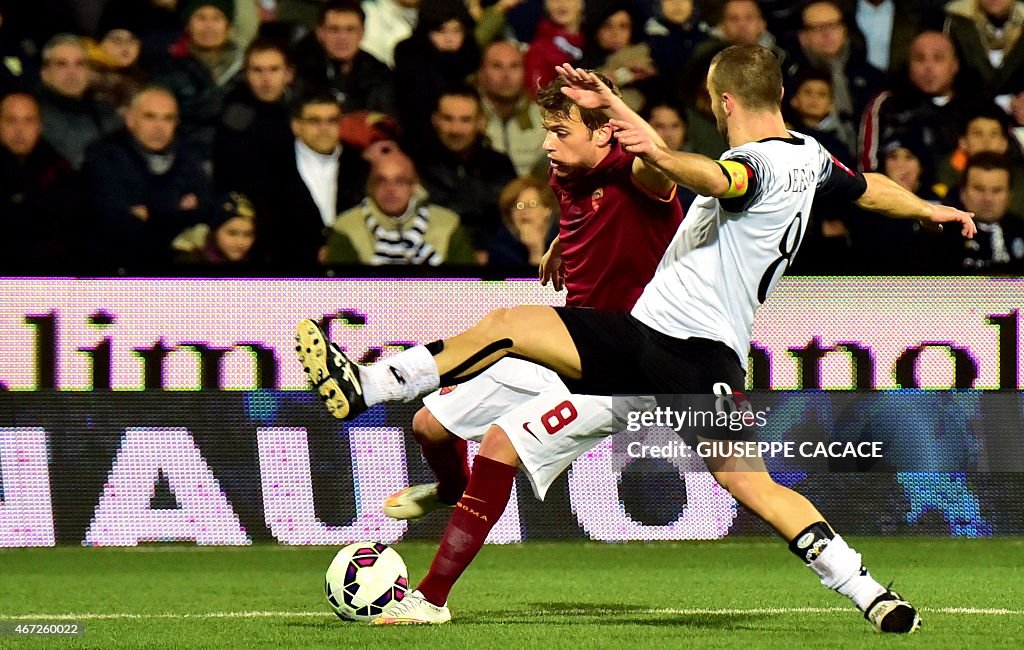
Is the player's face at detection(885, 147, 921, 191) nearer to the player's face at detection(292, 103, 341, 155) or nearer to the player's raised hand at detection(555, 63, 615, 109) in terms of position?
the player's face at detection(292, 103, 341, 155)

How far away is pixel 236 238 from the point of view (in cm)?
918

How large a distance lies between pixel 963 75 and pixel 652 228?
445 centimetres

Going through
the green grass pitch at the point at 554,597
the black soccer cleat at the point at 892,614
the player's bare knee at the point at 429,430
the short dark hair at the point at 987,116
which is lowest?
the green grass pitch at the point at 554,597

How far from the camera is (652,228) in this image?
5.90 m

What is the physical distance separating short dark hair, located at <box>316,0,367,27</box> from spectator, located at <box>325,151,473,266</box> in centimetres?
107

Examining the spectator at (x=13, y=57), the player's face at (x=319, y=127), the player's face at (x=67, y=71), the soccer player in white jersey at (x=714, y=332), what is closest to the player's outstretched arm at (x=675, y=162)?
the soccer player in white jersey at (x=714, y=332)

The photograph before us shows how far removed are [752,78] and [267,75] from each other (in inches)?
196

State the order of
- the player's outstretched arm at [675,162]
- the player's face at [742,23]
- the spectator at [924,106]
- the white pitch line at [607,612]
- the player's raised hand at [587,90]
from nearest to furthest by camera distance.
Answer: the player's outstretched arm at [675,162], the player's raised hand at [587,90], the white pitch line at [607,612], the spectator at [924,106], the player's face at [742,23]

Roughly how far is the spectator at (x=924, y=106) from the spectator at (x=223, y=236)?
345 cm

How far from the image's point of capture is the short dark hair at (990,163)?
912cm

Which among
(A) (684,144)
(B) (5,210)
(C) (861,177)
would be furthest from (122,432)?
(C) (861,177)

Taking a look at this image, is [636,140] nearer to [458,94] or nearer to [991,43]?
[458,94]

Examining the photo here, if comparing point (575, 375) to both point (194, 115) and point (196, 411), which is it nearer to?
point (196, 411)

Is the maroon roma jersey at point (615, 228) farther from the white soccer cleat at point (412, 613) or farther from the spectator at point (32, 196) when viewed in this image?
the spectator at point (32, 196)
